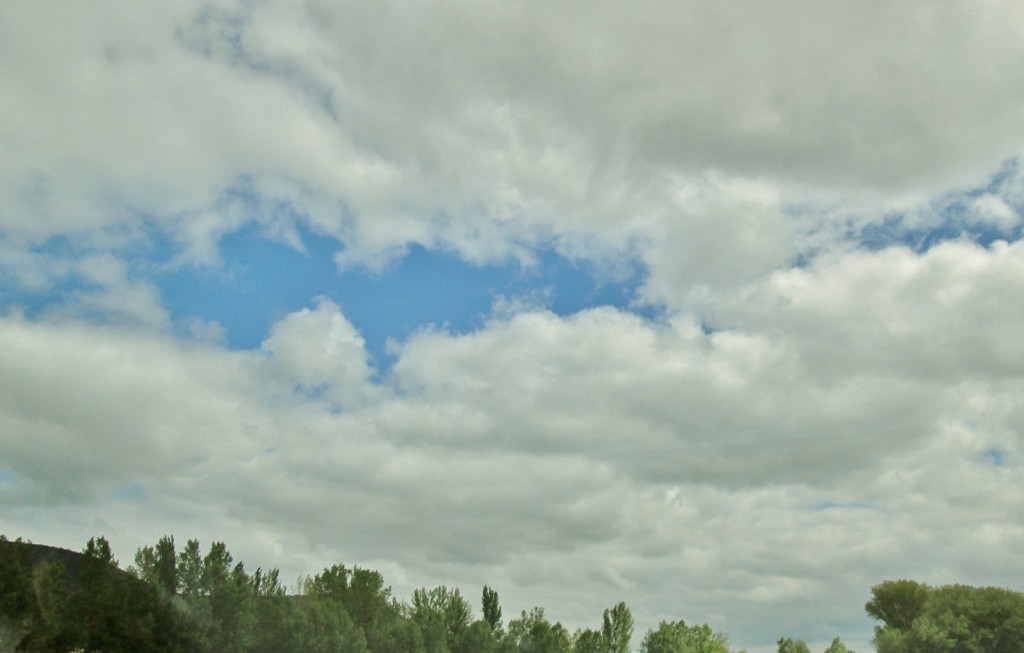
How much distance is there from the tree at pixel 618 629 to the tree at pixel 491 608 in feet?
35.0

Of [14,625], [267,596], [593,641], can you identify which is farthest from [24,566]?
[593,641]

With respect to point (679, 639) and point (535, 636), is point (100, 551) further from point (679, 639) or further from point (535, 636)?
point (679, 639)

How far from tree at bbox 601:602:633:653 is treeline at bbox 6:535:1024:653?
0.10 m

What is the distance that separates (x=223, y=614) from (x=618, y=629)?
45.6 meters

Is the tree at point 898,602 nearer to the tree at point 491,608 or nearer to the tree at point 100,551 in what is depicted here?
the tree at point 491,608

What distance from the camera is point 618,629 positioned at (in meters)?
91.3

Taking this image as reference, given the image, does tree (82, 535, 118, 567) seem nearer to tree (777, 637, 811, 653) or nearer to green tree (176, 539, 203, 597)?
green tree (176, 539, 203, 597)

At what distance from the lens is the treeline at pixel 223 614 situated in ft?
164

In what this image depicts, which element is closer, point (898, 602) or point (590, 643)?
point (590, 643)

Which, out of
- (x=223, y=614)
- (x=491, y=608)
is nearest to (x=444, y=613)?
(x=491, y=608)

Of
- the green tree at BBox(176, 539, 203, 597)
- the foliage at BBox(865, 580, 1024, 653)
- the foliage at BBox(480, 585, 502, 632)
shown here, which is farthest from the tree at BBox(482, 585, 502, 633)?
the foliage at BBox(865, 580, 1024, 653)

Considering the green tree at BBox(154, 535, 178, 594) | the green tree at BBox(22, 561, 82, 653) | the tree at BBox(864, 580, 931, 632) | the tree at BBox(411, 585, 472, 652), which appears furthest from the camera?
the tree at BBox(864, 580, 931, 632)

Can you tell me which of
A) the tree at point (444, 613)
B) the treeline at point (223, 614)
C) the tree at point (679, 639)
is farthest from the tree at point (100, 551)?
the tree at point (679, 639)

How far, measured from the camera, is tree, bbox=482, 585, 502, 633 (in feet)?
287
